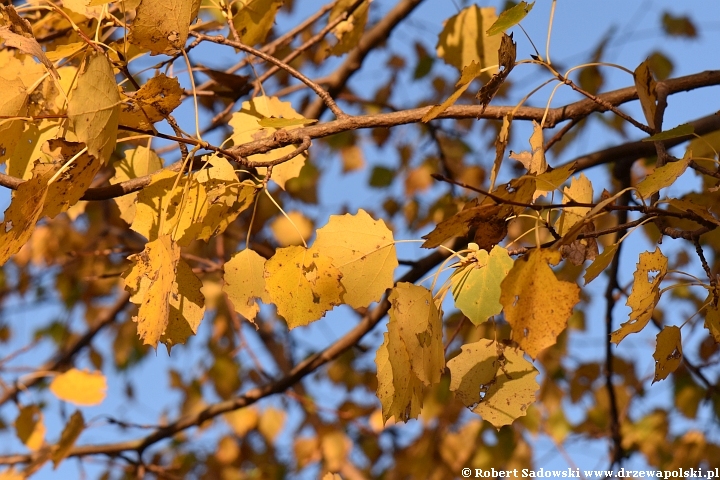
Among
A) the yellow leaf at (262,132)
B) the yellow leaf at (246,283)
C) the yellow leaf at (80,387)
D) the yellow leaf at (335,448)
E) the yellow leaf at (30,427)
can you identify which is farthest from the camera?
the yellow leaf at (335,448)

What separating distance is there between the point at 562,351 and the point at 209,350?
Answer: 1633mm

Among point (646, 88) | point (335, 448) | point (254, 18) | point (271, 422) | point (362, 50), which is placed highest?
point (362, 50)

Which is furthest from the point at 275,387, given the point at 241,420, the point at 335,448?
the point at 241,420

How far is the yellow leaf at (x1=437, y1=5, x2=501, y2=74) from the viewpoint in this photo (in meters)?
1.29

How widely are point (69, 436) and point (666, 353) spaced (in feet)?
3.91

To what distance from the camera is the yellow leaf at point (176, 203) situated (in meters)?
0.73

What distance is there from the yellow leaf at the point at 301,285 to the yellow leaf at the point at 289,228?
175cm

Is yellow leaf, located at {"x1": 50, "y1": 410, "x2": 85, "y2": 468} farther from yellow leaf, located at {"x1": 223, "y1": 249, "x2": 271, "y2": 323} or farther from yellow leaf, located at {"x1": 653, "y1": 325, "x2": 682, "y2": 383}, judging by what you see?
yellow leaf, located at {"x1": 653, "y1": 325, "x2": 682, "y2": 383}

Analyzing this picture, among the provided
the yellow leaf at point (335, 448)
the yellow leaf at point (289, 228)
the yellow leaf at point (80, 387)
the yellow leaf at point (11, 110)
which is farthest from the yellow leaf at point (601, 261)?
the yellow leaf at point (335, 448)

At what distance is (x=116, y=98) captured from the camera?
617mm

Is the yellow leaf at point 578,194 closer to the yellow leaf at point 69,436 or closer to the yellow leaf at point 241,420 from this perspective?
the yellow leaf at point 69,436

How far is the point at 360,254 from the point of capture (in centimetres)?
75

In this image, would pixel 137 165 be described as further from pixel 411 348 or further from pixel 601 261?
pixel 601 261

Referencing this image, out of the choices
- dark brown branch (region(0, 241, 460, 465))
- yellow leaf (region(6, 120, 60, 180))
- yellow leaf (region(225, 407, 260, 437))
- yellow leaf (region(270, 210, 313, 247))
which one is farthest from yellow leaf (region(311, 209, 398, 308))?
yellow leaf (region(225, 407, 260, 437))
